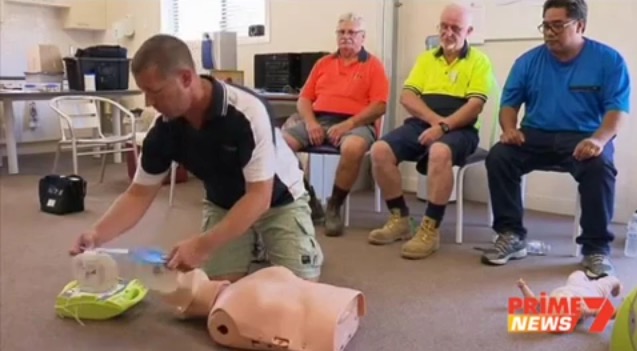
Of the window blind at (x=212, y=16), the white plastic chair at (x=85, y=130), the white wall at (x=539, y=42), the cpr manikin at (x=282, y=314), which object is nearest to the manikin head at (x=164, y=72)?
the cpr manikin at (x=282, y=314)

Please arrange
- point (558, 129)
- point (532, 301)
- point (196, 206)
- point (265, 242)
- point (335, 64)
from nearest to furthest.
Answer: point (532, 301)
point (265, 242)
point (558, 129)
point (335, 64)
point (196, 206)

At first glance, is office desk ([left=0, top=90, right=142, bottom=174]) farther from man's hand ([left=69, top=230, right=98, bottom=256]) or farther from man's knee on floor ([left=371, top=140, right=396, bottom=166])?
man's hand ([left=69, top=230, right=98, bottom=256])

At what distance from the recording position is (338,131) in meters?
3.08

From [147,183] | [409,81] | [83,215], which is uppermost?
[409,81]

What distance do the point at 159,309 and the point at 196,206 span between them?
1.66 metres

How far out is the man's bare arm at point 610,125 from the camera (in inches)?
95.7

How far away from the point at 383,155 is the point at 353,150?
162 millimetres

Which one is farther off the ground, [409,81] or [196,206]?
[409,81]

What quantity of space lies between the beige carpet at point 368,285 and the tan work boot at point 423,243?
0.05 m

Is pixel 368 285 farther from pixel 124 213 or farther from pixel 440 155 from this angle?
pixel 124 213

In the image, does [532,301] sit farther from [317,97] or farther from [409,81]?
[317,97]

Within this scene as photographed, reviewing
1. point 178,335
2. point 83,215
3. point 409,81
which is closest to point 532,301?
point 178,335

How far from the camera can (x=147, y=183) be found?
1.82m

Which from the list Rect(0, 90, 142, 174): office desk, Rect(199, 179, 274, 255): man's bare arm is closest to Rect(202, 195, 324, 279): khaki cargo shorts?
Rect(199, 179, 274, 255): man's bare arm
